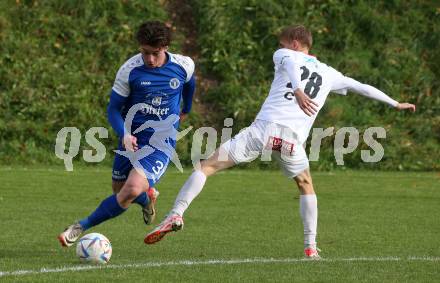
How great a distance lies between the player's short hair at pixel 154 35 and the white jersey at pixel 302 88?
90 cm

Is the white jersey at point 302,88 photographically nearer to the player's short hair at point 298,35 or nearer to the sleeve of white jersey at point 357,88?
the sleeve of white jersey at point 357,88

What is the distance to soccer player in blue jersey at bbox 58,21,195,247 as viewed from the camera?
27.9 ft

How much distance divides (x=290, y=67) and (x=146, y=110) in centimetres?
139


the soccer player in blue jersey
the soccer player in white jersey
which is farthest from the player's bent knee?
the soccer player in white jersey

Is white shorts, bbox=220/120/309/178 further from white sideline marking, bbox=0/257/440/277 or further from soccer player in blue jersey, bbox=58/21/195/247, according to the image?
white sideline marking, bbox=0/257/440/277

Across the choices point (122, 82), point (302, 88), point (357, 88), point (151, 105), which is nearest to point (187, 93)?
point (151, 105)

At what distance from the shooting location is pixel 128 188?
8.52 m

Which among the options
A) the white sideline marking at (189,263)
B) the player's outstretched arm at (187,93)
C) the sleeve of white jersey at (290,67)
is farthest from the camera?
the player's outstretched arm at (187,93)

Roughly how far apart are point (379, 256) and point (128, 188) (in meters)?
2.09

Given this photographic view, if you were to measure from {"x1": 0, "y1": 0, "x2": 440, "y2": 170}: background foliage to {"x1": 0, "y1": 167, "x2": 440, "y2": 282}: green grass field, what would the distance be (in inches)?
88.7

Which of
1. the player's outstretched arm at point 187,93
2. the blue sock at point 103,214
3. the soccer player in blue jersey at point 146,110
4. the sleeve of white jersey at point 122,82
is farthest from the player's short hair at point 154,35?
the blue sock at point 103,214

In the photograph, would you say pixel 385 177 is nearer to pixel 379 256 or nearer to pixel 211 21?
pixel 211 21

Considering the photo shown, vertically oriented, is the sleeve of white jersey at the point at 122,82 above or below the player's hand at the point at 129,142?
above

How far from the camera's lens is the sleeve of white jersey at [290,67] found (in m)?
8.14
